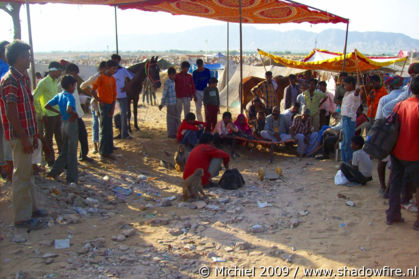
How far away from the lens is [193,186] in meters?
5.36

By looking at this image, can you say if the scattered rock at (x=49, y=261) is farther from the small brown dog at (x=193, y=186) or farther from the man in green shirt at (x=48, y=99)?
the man in green shirt at (x=48, y=99)

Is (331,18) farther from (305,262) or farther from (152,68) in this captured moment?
(305,262)

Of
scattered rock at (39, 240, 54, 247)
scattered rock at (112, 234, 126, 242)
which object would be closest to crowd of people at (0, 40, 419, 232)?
scattered rock at (39, 240, 54, 247)

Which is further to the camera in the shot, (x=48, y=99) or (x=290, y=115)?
(x=290, y=115)

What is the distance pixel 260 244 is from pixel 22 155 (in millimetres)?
2796

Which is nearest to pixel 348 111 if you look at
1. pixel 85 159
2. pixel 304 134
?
pixel 304 134

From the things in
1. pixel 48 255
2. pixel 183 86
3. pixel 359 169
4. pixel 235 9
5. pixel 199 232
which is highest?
pixel 235 9

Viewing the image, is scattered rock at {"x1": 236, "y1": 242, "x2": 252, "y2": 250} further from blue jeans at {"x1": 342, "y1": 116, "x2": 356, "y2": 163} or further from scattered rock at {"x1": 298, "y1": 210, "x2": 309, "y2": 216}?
blue jeans at {"x1": 342, "y1": 116, "x2": 356, "y2": 163}

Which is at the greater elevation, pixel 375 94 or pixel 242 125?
pixel 375 94

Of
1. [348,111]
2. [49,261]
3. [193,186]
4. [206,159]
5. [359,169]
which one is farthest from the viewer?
[348,111]

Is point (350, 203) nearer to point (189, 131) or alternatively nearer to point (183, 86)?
point (189, 131)

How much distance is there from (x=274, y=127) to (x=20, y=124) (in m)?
5.52

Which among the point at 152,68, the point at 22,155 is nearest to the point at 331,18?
the point at 152,68

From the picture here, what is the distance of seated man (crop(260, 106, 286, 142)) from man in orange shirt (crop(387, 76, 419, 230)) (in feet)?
12.5
